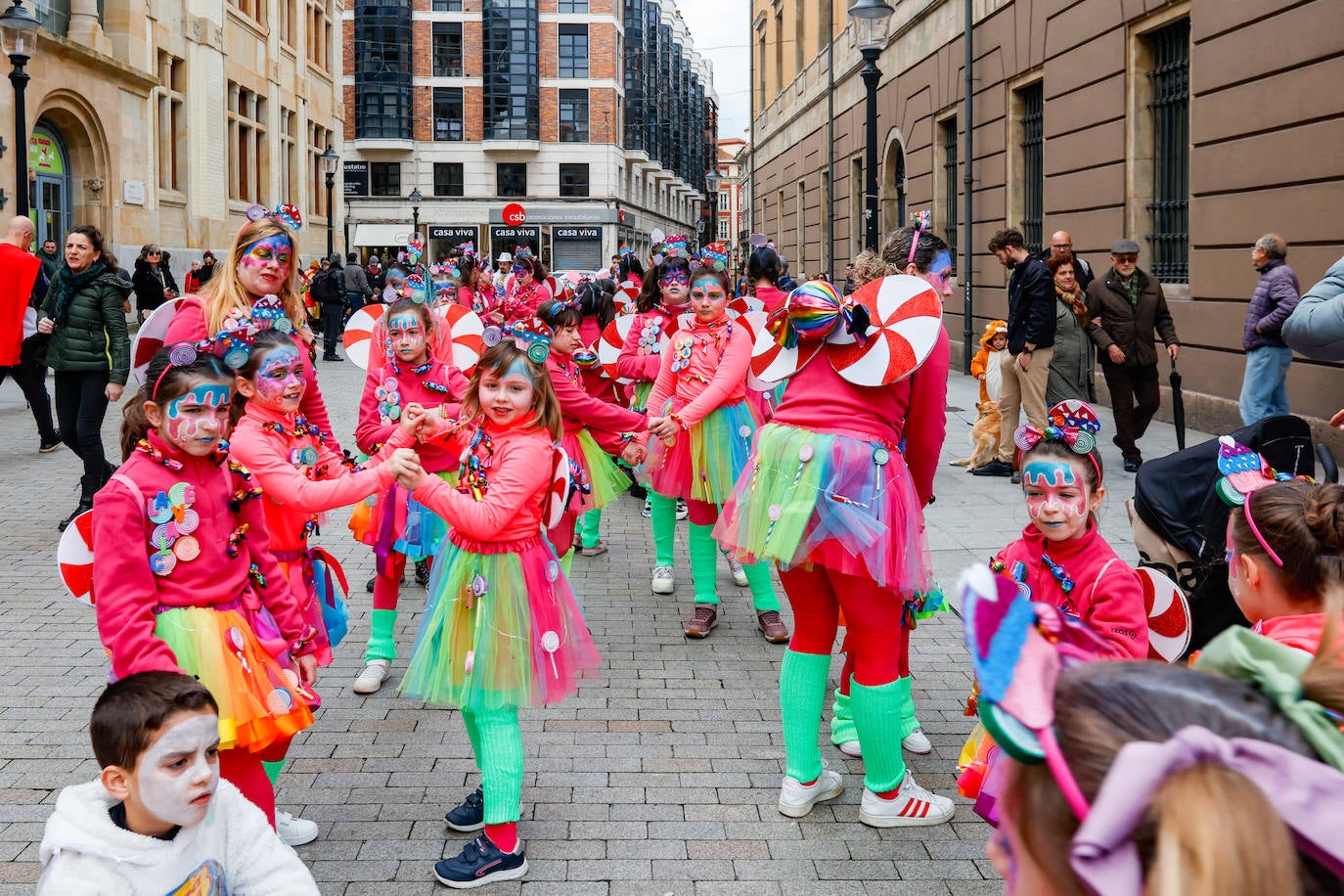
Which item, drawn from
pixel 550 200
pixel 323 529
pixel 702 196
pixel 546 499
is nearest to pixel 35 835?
pixel 546 499

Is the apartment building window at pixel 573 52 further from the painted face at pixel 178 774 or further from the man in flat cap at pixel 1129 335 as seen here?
the painted face at pixel 178 774

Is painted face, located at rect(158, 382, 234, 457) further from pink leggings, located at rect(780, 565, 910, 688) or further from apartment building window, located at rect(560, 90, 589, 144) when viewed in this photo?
apartment building window, located at rect(560, 90, 589, 144)

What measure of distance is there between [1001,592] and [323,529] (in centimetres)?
887

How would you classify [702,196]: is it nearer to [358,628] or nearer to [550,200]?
[550,200]

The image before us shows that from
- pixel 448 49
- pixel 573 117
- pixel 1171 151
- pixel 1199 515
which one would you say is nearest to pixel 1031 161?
pixel 1171 151

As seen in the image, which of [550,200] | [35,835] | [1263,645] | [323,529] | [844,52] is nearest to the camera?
[1263,645]

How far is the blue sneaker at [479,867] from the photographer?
12.6 ft

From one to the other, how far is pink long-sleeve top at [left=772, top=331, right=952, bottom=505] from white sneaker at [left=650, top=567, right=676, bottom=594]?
3.28 meters

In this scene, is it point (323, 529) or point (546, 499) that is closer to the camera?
point (546, 499)

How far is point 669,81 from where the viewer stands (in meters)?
88.6

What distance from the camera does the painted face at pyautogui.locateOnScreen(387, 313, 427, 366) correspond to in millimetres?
5910

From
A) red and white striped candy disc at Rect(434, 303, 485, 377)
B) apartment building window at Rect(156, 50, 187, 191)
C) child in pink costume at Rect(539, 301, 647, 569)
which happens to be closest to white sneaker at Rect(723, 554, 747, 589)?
child in pink costume at Rect(539, 301, 647, 569)

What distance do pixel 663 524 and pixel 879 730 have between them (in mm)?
3560

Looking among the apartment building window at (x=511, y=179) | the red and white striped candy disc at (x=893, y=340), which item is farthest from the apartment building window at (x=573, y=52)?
the red and white striped candy disc at (x=893, y=340)
